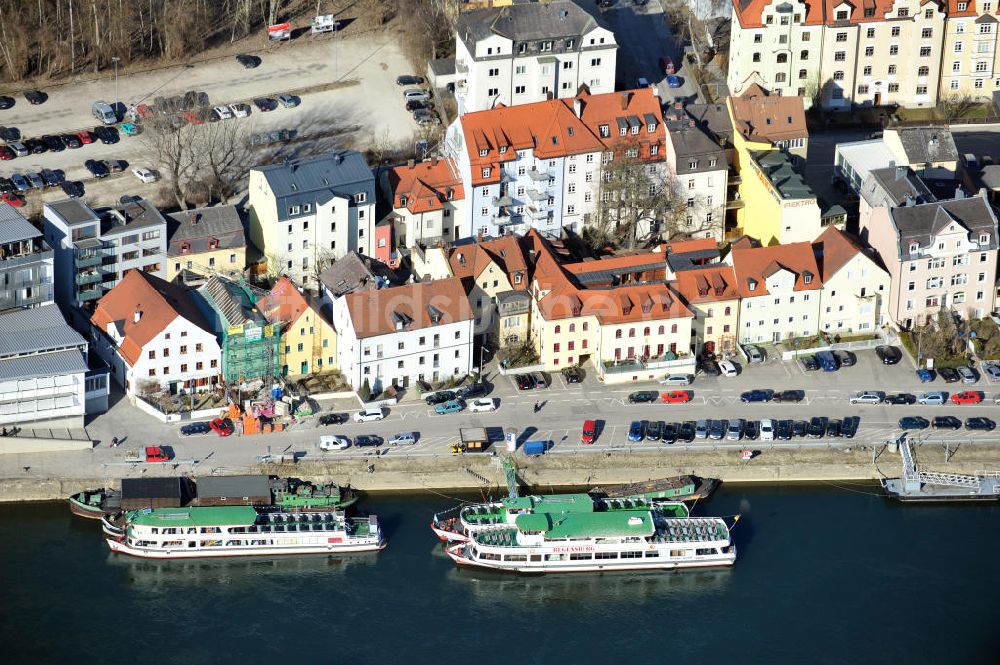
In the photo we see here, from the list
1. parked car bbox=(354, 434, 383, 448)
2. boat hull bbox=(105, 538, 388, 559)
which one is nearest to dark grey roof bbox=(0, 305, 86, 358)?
boat hull bbox=(105, 538, 388, 559)

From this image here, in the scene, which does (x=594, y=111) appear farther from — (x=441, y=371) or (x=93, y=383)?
(x=93, y=383)

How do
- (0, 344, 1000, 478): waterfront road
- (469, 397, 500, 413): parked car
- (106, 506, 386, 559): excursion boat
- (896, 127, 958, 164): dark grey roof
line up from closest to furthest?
(106, 506, 386, 559): excursion boat
(0, 344, 1000, 478): waterfront road
(469, 397, 500, 413): parked car
(896, 127, 958, 164): dark grey roof

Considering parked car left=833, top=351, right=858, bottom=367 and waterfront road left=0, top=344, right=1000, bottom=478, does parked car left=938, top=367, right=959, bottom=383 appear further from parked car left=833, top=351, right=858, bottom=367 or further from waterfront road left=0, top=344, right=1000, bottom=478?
parked car left=833, top=351, right=858, bottom=367

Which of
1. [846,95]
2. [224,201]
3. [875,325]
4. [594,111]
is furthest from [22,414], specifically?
[846,95]

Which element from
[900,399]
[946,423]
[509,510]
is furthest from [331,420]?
[946,423]

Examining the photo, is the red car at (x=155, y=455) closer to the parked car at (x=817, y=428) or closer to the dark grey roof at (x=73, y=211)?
the dark grey roof at (x=73, y=211)

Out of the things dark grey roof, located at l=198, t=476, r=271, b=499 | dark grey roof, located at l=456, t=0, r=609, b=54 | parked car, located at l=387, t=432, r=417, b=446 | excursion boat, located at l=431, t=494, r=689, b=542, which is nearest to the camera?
excursion boat, located at l=431, t=494, r=689, b=542

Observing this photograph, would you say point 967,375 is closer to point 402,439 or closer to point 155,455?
point 402,439
